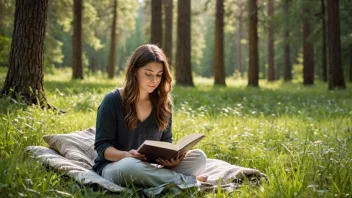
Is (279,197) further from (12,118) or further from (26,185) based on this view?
(12,118)

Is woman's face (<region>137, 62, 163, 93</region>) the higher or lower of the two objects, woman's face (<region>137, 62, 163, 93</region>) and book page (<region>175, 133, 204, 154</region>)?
the higher

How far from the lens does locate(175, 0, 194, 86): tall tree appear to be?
18016 millimetres

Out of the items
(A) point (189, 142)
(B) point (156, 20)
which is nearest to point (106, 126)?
(A) point (189, 142)

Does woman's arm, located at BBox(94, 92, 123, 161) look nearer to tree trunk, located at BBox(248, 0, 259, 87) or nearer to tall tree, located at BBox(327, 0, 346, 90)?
tall tree, located at BBox(327, 0, 346, 90)

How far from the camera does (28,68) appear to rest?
736 cm

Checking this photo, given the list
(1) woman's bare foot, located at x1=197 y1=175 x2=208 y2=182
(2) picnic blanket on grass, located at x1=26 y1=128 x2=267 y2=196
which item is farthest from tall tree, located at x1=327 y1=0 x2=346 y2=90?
(1) woman's bare foot, located at x1=197 y1=175 x2=208 y2=182

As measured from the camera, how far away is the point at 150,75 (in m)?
4.39

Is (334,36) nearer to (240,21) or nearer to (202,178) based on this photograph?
(202,178)

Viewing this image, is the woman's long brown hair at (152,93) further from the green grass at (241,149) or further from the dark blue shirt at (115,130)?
the green grass at (241,149)

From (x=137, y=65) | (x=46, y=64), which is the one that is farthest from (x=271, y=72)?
(x=137, y=65)

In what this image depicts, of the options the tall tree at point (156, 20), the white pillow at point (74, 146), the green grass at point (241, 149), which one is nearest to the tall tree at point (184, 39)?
the tall tree at point (156, 20)

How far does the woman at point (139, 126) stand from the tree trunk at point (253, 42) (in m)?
15.3

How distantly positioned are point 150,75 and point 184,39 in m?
13.9

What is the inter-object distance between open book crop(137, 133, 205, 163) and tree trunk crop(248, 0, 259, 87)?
630 inches
